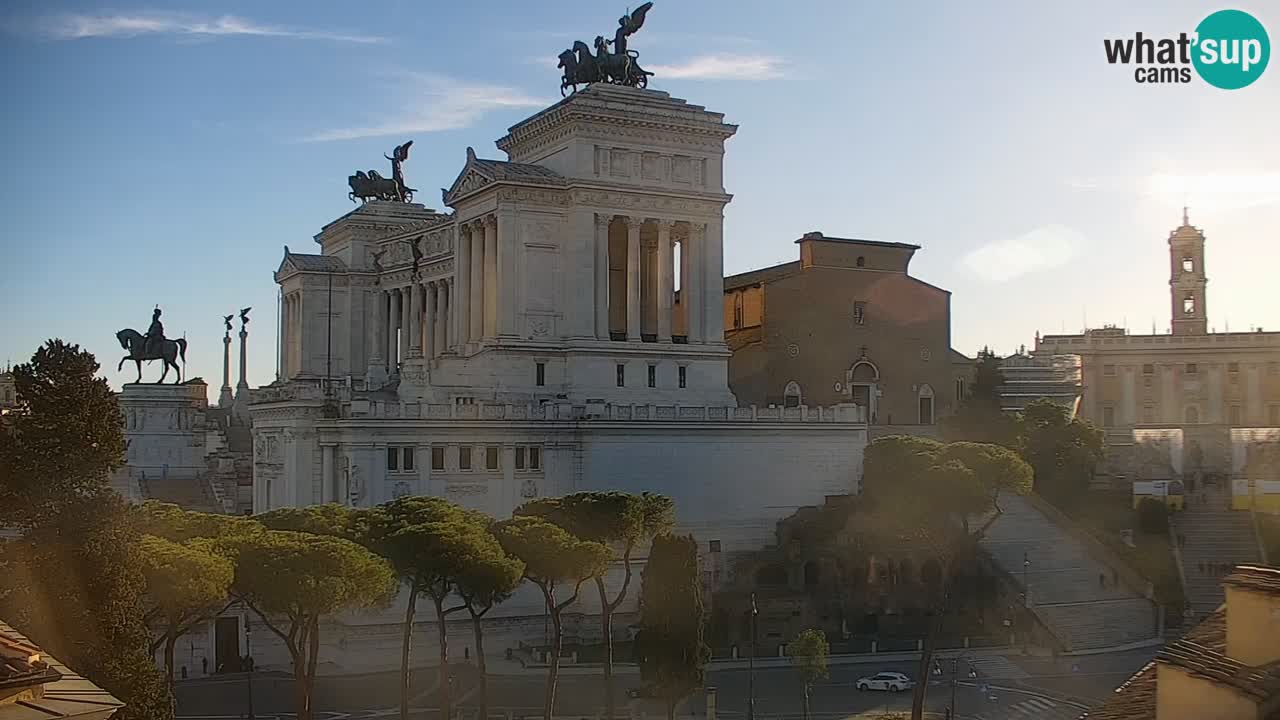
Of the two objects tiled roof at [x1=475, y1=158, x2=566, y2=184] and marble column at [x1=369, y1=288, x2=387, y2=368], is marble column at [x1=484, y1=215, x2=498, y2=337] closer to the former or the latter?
Result: tiled roof at [x1=475, y1=158, x2=566, y2=184]

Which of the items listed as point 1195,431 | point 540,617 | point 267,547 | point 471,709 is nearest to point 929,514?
point 540,617

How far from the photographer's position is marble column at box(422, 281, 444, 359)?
3194 inches

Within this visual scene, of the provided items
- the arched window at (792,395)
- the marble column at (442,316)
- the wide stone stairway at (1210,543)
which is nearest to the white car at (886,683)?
the wide stone stairway at (1210,543)

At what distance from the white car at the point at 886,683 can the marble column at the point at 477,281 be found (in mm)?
28084

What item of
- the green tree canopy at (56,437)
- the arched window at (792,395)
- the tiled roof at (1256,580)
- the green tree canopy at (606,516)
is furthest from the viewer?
the arched window at (792,395)

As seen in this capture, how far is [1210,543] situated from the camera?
66.7 m

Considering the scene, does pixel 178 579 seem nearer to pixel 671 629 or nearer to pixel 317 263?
pixel 671 629

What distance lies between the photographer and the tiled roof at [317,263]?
293 ft

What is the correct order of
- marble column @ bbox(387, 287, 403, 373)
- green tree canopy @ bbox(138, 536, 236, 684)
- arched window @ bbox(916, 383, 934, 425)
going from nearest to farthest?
green tree canopy @ bbox(138, 536, 236, 684)
arched window @ bbox(916, 383, 934, 425)
marble column @ bbox(387, 287, 403, 373)

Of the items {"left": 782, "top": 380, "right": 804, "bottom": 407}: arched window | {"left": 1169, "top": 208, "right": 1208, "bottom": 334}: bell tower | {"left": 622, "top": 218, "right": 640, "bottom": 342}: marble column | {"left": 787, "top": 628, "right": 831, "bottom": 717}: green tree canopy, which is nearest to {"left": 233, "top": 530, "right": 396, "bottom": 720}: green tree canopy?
{"left": 787, "top": 628, "right": 831, "bottom": 717}: green tree canopy

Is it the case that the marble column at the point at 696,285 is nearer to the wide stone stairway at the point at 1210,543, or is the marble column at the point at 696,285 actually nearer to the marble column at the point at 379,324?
the wide stone stairway at the point at 1210,543

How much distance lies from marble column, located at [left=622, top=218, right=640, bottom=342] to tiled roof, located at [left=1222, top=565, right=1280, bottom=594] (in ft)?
185

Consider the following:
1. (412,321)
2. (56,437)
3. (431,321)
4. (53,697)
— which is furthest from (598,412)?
(53,697)

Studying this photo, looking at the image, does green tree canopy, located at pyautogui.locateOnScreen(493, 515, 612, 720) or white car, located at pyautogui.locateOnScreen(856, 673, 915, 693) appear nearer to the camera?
green tree canopy, located at pyautogui.locateOnScreen(493, 515, 612, 720)
